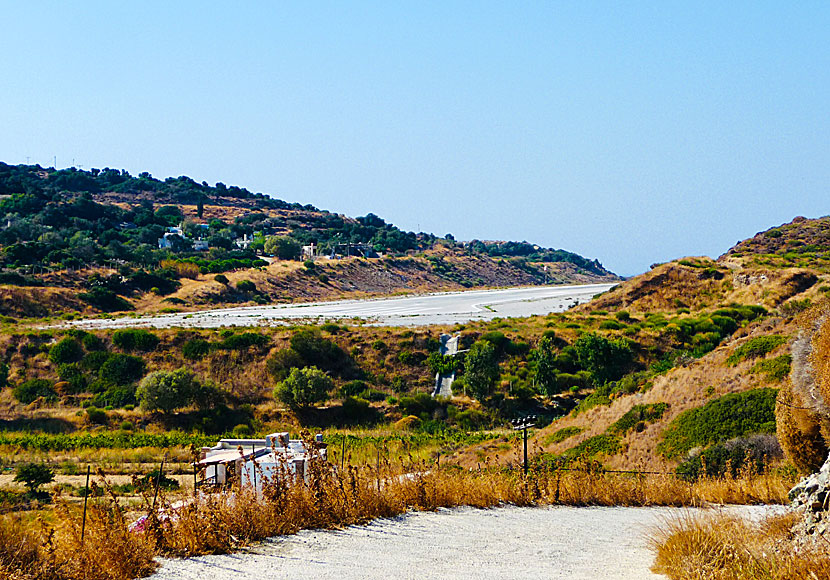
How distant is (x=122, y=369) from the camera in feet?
136

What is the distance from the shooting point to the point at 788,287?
2151 inches

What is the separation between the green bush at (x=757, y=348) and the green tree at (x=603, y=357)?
1449 cm

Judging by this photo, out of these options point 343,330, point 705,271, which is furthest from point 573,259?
point 343,330

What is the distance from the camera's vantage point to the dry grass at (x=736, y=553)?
5.20 m

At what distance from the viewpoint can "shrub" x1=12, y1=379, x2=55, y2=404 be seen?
127 feet

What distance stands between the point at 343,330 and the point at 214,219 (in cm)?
9459

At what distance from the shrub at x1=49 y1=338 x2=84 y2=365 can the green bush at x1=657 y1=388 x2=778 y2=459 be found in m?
35.1

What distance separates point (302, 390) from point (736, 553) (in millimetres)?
32261

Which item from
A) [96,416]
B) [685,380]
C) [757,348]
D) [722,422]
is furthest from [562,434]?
[96,416]

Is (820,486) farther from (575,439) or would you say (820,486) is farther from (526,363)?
(526,363)

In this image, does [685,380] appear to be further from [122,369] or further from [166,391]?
[122,369]

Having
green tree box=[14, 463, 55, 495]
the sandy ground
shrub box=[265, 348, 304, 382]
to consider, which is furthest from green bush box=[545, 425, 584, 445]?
shrub box=[265, 348, 304, 382]

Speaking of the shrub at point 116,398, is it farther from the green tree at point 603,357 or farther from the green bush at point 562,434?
the green tree at point 603,357

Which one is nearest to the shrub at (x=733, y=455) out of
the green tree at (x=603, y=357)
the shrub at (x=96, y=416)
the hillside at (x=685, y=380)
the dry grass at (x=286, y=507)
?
the hillside at (x=685, y=380)
